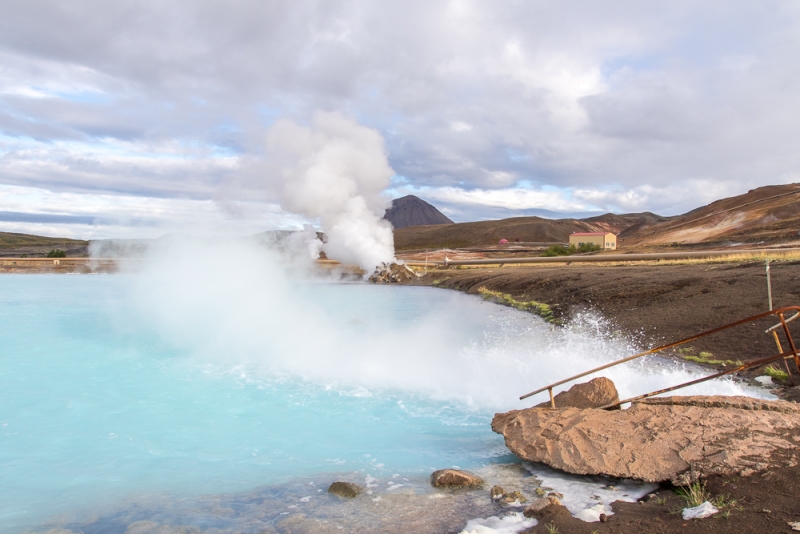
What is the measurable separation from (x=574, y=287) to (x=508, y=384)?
16642mm

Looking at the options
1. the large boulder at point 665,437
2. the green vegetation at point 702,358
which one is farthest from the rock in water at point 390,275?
the large boulder at point 665,437

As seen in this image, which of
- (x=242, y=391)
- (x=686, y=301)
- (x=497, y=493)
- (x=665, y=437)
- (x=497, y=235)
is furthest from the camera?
(x=497, y=235)

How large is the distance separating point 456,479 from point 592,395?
9.23ft

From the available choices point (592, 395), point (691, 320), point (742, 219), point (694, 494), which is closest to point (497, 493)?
point (694, 494)

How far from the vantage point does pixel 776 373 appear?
10805mm

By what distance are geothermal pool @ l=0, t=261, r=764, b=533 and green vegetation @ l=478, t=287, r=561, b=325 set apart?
1.03 metres

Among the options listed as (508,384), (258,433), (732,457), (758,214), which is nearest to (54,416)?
(258,433)

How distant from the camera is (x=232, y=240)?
81.3ft

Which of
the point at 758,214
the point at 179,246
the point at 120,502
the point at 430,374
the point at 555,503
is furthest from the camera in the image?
the point at 758,214

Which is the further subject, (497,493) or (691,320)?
(691,320)

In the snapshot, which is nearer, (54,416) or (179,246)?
(54,416)

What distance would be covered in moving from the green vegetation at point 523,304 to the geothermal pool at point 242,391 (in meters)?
1.03

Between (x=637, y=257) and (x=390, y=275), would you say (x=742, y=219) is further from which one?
(x=390, y=275)

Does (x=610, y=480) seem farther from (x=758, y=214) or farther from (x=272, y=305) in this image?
(x=758, y=214)
